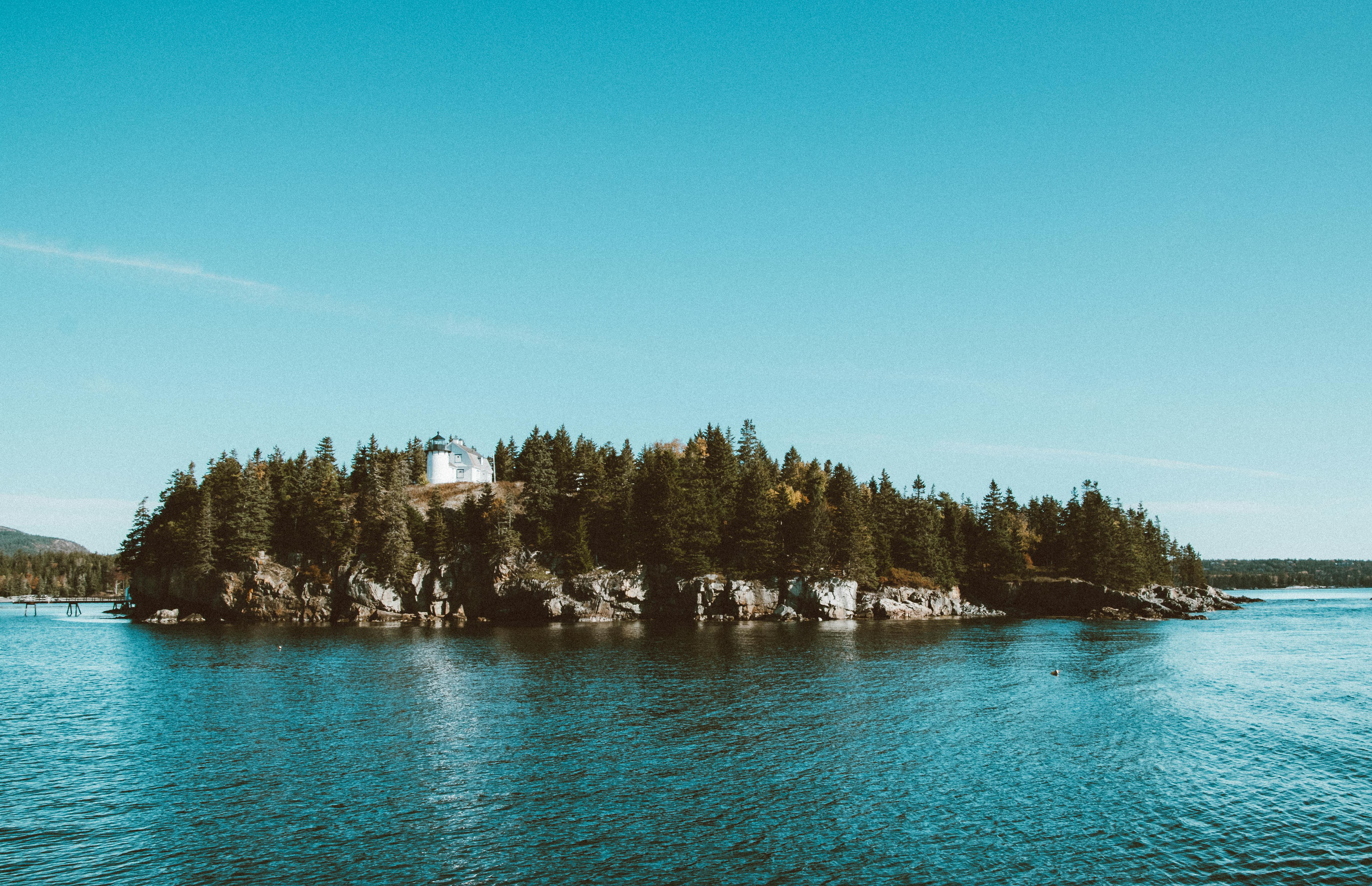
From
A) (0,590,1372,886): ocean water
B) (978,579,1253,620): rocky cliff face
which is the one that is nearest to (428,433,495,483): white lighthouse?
(0,590,1372,886): ocean water

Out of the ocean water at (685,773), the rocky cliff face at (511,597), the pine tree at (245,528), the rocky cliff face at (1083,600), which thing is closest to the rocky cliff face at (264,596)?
the rocky cliff face at (511,597)

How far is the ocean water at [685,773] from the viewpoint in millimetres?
27344

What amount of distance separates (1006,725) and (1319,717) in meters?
22.3

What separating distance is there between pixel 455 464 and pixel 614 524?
172 feet

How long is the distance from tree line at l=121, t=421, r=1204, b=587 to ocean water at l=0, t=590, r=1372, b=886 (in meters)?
56.8

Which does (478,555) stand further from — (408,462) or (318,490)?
(408,462)

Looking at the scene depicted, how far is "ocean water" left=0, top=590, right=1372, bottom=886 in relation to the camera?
2734 cm

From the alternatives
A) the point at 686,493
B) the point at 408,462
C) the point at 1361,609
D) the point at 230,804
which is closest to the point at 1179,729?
the point at 230,804

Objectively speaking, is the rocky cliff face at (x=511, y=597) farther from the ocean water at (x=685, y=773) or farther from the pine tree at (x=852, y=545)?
the ocean water at (x=685, y=773)

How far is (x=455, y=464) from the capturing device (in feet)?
569

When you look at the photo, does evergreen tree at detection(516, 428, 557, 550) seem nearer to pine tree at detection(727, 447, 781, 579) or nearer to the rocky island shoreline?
the rocky island shoreline

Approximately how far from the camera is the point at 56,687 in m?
62.6

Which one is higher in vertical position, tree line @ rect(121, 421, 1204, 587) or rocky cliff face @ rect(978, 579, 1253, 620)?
tree line @ rect(121, 421, 1204, 587)

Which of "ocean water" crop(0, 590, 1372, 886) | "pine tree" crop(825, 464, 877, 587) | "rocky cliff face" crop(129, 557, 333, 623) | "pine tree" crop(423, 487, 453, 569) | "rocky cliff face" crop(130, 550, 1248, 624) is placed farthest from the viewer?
"pine tree" crop(825, 464, 877, 587)
